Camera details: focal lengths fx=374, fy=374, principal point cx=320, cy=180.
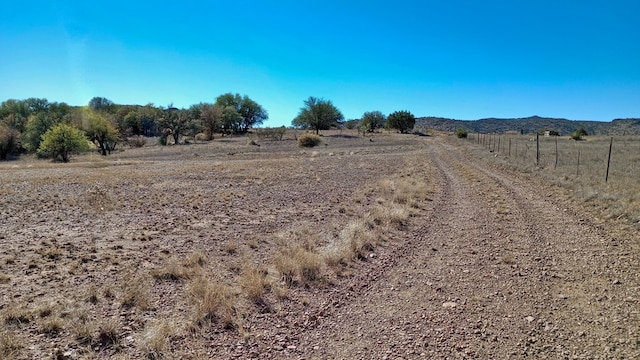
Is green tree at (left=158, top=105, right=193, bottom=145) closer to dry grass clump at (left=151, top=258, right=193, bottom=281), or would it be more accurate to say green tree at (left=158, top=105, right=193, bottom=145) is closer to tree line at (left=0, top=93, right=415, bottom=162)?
tree line at (left=0, top=93, right=415, bottom=162)

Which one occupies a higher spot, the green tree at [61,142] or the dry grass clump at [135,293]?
the green tree at [61,142]

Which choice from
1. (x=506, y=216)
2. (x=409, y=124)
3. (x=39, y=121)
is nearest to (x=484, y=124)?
(x=409, y=124)

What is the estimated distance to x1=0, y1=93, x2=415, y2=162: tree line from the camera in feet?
166

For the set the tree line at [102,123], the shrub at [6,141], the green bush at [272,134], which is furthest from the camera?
the green bush at [272,134]

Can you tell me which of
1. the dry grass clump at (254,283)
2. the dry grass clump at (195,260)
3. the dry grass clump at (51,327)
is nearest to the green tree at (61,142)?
the dry grass clump at (195,260)

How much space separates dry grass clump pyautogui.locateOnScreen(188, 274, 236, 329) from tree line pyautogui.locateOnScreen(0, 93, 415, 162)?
1720 inches

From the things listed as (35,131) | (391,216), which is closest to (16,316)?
(391,216)

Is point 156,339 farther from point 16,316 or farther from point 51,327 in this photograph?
point 16,316

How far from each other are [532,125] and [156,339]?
6088 inches

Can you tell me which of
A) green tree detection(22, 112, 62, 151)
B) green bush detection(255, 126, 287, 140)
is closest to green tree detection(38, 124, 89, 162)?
green tree detection(22, 112, 62, 151)

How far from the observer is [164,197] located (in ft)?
47.3

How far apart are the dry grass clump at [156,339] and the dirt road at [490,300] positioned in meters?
1.35

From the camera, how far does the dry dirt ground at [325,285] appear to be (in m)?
4.23

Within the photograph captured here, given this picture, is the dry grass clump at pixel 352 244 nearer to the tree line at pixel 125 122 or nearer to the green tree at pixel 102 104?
the tree line at pixel 125 122
